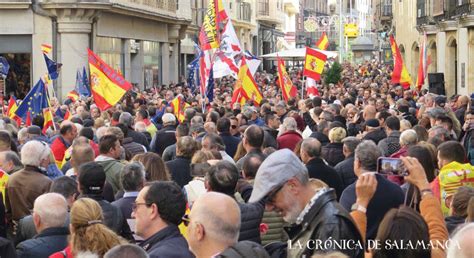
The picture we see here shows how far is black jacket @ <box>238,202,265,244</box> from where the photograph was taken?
8250 millimetres

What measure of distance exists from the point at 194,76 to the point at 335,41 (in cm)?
11145

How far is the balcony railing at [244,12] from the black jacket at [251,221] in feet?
228

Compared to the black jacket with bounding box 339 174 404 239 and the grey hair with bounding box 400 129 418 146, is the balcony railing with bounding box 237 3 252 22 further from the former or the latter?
the black jacket with bounding box 339 174 404 239

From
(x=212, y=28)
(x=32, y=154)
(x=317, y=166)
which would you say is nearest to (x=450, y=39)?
(x=212, y=28)

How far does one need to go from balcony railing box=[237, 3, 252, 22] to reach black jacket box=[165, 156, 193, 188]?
→ 216ft

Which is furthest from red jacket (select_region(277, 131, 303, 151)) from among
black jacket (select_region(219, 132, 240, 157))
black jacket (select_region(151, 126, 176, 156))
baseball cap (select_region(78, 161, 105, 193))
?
baseball cap (select_region(78, 161, 105, 193))

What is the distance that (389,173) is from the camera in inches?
269

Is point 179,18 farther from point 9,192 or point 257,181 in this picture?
point 257,181

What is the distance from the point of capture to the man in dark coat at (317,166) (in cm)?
1112

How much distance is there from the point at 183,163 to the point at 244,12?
68.3 m

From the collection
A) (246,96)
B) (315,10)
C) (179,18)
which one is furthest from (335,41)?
(246,96)

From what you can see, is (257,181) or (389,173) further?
(389,173)

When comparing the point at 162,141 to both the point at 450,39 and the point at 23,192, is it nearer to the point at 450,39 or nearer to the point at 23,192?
the point at 23,192

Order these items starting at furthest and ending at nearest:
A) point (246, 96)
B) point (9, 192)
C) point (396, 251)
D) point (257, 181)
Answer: point (246, 96) → point (9, 192) → point (257, 181) → point (396, 251)
